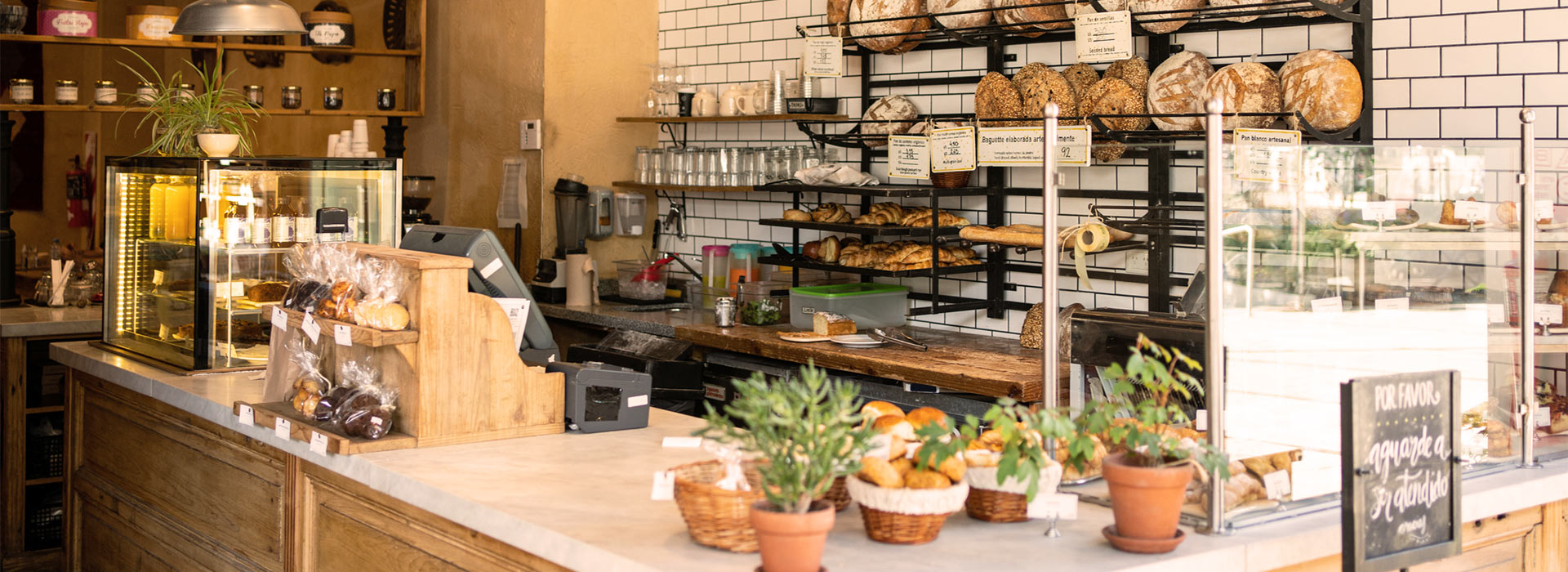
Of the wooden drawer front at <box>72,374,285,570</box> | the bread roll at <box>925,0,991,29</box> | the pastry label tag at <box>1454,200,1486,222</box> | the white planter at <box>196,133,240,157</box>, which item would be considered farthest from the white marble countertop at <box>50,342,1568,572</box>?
the bread roll at <box>925,0,991,29</box>

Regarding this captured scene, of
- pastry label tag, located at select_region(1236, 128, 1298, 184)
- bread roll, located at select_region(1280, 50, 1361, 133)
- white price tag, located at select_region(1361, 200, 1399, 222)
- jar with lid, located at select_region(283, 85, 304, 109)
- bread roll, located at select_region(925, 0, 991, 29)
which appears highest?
bread roll, located at select_region(925, 0, 991, 29)

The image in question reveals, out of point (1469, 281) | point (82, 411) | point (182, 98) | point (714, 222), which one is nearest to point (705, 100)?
point (714, 222)

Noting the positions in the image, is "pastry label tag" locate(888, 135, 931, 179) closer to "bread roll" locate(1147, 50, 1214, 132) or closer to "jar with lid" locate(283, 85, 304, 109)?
"bread roll" locate(1147, 50, 1214, 132)

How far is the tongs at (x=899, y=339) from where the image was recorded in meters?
4.74

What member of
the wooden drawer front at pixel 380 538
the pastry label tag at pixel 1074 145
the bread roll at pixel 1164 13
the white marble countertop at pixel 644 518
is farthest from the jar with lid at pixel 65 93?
the bread roll at pixel 1164 13

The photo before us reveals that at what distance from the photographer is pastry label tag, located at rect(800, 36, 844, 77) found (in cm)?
519

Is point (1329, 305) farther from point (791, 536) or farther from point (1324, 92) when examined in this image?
point (1324, 92)

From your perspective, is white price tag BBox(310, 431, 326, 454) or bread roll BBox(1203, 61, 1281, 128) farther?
bread roll BBox(1203, 61, 1281, 128)

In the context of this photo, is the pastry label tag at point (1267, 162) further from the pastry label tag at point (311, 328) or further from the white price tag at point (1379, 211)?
the pastry label tag at point (311, 328)

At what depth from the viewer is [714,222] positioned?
6.59m

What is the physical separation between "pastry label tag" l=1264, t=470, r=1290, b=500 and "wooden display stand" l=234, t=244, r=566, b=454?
5.45 ft

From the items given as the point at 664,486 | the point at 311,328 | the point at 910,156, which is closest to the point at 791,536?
the point at 664,486

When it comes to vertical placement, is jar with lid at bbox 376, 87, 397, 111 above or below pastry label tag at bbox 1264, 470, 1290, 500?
above

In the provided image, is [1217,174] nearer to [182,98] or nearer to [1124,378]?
[1124,378]
